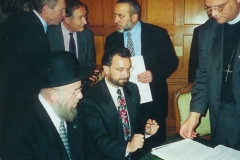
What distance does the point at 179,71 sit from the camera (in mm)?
4422

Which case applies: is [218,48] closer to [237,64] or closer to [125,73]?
[237,64]

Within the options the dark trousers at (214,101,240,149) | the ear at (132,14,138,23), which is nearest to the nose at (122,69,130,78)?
the dark trousers at (214,101,240,149)

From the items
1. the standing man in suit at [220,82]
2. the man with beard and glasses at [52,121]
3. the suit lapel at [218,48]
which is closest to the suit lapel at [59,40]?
the man with beard and glasses at [52,121]

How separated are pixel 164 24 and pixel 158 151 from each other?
9.63 feet

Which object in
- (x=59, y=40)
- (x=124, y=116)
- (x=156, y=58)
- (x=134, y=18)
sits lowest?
(x=124, y=116)

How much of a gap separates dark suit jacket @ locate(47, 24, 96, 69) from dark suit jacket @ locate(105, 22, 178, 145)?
1.70 ft

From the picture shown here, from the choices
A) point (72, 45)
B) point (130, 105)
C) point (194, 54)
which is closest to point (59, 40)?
point (72, 45)

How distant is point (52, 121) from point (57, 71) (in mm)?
363

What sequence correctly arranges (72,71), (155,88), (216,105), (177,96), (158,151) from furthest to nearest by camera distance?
1. (155,88)
2. (177,96)
3. (216,105)
4. (72,71)
5. (158,151)

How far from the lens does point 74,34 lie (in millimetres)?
3883

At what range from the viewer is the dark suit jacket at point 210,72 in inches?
86.2

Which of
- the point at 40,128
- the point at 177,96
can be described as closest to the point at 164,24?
the point at 177,96

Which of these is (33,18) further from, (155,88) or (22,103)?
(155,88)

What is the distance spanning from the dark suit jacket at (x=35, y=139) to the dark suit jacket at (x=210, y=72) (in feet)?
3.64
